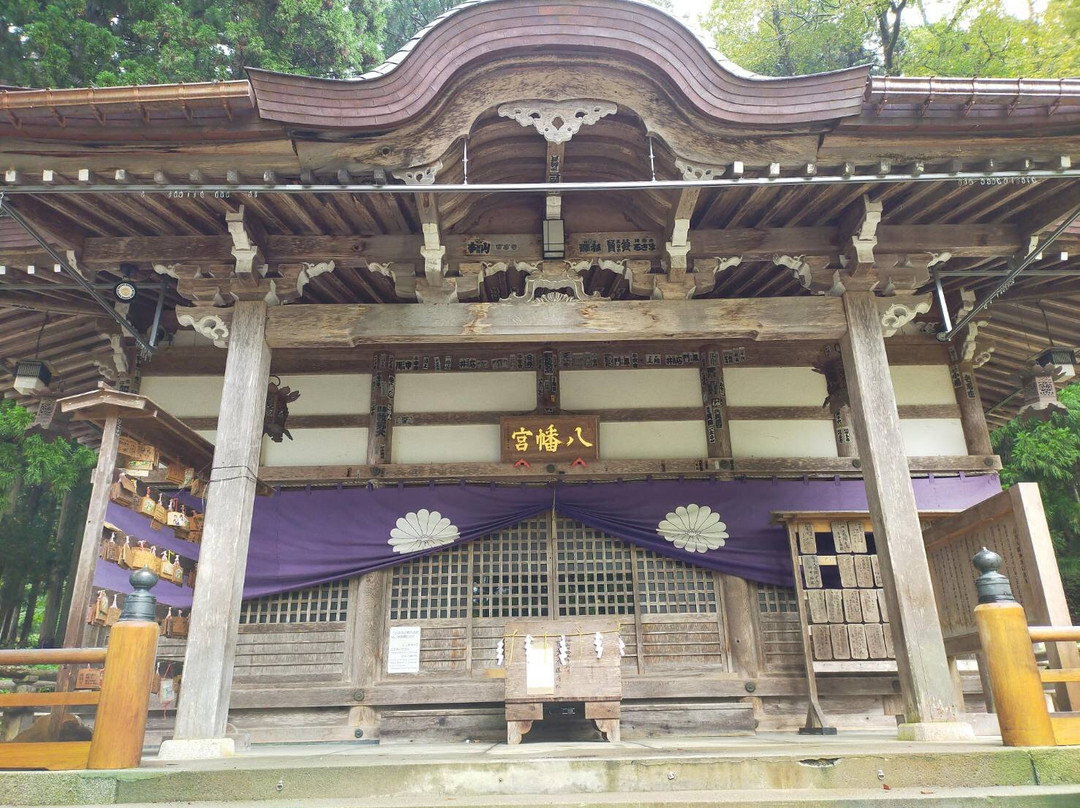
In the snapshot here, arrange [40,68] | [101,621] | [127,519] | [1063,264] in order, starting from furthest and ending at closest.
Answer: [40,68], [1063,264], [127,519], [101,621]

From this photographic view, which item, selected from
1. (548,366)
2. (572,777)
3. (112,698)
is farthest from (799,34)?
(112,698)

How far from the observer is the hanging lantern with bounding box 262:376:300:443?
26.6ft

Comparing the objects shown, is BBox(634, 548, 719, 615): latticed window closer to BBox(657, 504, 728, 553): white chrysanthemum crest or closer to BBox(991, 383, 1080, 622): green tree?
BBox(657, 504, 728, 553): white chrysanthemum crest

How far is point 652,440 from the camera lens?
8891mm

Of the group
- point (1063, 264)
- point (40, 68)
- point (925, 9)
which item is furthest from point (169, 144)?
point (925, 9)

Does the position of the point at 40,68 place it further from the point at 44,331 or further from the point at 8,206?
the point at 8,206

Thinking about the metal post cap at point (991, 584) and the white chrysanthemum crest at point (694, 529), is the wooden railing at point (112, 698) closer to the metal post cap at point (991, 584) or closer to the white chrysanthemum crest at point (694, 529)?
the metal post cap at point (991, 584)

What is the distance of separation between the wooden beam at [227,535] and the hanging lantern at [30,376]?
10.1 ft

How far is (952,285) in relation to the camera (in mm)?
8125

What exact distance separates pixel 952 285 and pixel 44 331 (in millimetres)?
10151

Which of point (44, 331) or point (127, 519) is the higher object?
point (44, 331)

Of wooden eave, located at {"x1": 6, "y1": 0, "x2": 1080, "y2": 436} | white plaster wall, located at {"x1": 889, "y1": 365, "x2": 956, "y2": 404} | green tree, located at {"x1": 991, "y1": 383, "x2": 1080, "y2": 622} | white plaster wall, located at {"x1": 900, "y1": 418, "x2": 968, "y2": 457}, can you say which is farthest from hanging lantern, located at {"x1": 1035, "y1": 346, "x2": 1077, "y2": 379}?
green tree, located at {"x1": 991, "y1": 383, "x2": 1080, "y2": 622}

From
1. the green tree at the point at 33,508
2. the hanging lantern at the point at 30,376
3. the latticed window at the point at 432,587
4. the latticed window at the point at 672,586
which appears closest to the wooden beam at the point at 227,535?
the latticed window at the point at 432,587

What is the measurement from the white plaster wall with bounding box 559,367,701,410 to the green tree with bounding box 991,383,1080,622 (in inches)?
325
